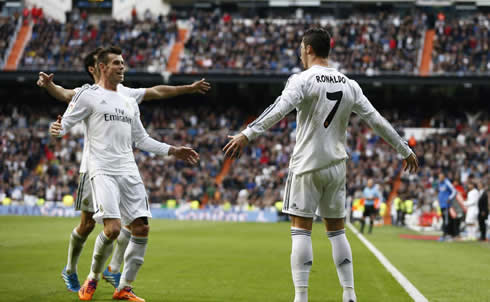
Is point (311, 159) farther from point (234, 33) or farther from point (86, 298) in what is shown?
point (234, 33)

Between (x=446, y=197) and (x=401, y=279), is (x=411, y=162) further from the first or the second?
(x=446, y=197)

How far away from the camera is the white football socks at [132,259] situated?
24.7 ft

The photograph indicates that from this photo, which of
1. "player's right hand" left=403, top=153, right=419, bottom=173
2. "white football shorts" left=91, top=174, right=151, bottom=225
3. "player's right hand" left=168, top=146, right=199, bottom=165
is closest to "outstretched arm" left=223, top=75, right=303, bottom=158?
"player's right hand" left=403, top=153, right=419, bottom=173

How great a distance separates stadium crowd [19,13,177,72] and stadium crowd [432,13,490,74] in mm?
16727

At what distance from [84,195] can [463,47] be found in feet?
124

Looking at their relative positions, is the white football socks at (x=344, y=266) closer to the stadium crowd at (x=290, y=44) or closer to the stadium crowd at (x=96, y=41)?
the stadium crowd at (x=290, y=44)

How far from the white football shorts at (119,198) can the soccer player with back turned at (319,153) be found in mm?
1921

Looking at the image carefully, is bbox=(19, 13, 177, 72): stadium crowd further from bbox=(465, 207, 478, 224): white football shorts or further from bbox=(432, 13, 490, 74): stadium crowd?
bbox=(465, 207, 478, 224): white football shorts

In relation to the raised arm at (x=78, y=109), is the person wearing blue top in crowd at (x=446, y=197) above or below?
below

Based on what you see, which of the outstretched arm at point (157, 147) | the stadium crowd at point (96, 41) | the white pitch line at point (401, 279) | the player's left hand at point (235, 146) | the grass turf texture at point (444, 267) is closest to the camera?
the player's left hand at point (235, 146)

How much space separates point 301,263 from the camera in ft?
20.7

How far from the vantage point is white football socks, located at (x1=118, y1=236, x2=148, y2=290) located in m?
7.52

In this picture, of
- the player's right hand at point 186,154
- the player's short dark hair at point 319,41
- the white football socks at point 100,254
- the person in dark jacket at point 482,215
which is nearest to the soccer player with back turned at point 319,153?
the player's short dark hair at point 319,41

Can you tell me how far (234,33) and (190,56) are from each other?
346 cm
